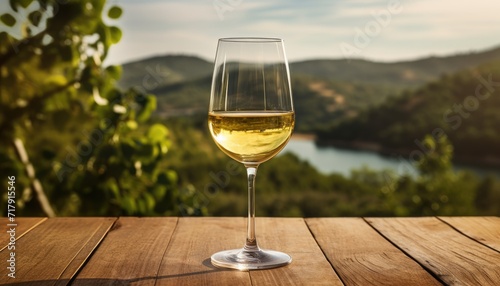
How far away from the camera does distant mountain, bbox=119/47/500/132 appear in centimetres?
436

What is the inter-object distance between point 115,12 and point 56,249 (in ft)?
4.12

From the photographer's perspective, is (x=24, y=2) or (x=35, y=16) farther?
A: (x=35, y=16)

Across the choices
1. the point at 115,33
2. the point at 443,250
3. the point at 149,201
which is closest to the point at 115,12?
the point at 115,33

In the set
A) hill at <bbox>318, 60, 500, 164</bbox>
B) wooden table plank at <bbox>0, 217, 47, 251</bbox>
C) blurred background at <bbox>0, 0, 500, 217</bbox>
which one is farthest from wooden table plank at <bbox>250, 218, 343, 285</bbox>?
hill at <bbox>318, 60, 500, 164</bbox>

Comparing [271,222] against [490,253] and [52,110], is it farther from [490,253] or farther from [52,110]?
[52,110]

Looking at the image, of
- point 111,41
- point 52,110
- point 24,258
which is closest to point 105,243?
point 24,258

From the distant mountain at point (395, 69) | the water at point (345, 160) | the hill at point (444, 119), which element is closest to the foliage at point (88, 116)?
the water at point (345, 160)

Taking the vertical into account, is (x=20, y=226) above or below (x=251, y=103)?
below

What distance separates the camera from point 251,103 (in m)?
1.14

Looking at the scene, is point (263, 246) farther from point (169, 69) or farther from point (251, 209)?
point (169, 69)

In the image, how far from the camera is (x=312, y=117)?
4832 millimetres

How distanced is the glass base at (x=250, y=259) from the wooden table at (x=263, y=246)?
0.02 metres

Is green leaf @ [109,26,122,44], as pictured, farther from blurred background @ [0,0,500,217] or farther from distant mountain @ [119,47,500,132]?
distant mountain @ [119,47,500,132]

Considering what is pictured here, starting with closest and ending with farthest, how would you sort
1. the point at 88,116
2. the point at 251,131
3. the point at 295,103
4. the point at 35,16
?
1. the point at 251,131
2. the point at 35,16
3. the point at 88,116
4. the point at 295,103
